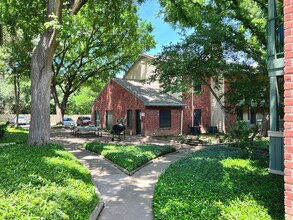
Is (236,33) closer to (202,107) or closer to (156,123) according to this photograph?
(156,123)

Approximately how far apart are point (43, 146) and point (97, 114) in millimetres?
17412

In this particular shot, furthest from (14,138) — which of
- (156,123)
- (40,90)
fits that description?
(156,123)

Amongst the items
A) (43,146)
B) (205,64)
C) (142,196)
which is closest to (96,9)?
(205,64)

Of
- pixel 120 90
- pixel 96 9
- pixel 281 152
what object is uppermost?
pixel 96 9

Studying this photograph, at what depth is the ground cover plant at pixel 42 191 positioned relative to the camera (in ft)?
11.5

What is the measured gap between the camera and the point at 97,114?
87.7ft

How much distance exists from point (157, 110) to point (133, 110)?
7.38ft

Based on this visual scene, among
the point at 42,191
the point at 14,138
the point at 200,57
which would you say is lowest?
the point at 42,191

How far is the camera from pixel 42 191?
4.26 meters

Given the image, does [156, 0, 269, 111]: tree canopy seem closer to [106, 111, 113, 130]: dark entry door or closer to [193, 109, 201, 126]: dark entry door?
[193, 109, 201, 126]: dark entry door

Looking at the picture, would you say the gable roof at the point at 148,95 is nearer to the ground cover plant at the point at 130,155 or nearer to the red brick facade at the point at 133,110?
the red brick facade at the point at 133,110

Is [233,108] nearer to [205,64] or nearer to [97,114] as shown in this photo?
[205,64]

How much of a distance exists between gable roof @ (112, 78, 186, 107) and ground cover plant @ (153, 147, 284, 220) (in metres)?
12.0

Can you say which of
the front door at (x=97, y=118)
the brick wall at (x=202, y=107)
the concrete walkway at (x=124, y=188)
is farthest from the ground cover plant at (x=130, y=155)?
the front door at (x=97, y=118)
